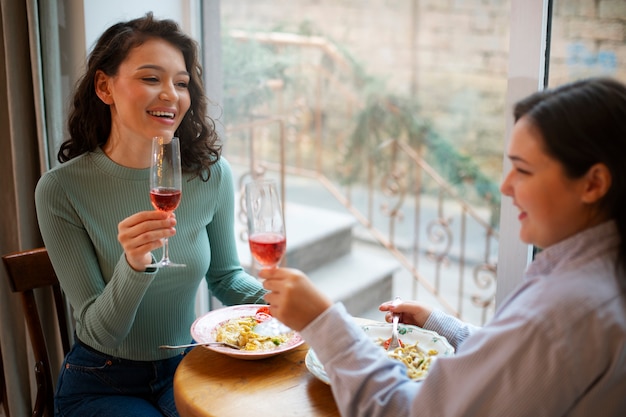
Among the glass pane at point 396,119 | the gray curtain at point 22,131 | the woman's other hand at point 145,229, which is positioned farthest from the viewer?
the glass pane at point 396,119

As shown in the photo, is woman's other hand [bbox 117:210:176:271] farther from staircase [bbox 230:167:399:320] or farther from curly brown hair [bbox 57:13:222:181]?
staircase [bbox 230:167:399:320]

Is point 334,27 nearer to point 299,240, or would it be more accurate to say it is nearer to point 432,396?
point 299,240

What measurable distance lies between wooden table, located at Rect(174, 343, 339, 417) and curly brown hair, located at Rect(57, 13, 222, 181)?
24.5 inches

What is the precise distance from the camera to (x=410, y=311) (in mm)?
1642

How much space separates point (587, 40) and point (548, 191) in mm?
950

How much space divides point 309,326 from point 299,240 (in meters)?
3.00

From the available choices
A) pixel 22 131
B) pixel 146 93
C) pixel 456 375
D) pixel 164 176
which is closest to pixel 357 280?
pixel 22 131

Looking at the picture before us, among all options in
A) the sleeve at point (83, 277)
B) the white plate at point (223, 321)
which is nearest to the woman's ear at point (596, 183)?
the white plate at point (223, 321)

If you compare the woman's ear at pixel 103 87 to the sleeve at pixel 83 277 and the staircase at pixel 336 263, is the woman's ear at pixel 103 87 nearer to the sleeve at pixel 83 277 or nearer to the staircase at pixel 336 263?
the sleeve at pixel 83 277

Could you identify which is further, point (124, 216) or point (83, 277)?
point (124, 216)

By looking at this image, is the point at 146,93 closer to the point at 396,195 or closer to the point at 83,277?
the point at 83,277

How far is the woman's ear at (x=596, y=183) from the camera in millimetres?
1079

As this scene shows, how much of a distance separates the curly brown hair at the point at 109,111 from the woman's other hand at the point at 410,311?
69 cm

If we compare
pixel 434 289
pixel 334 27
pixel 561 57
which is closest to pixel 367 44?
pixel 334 27
